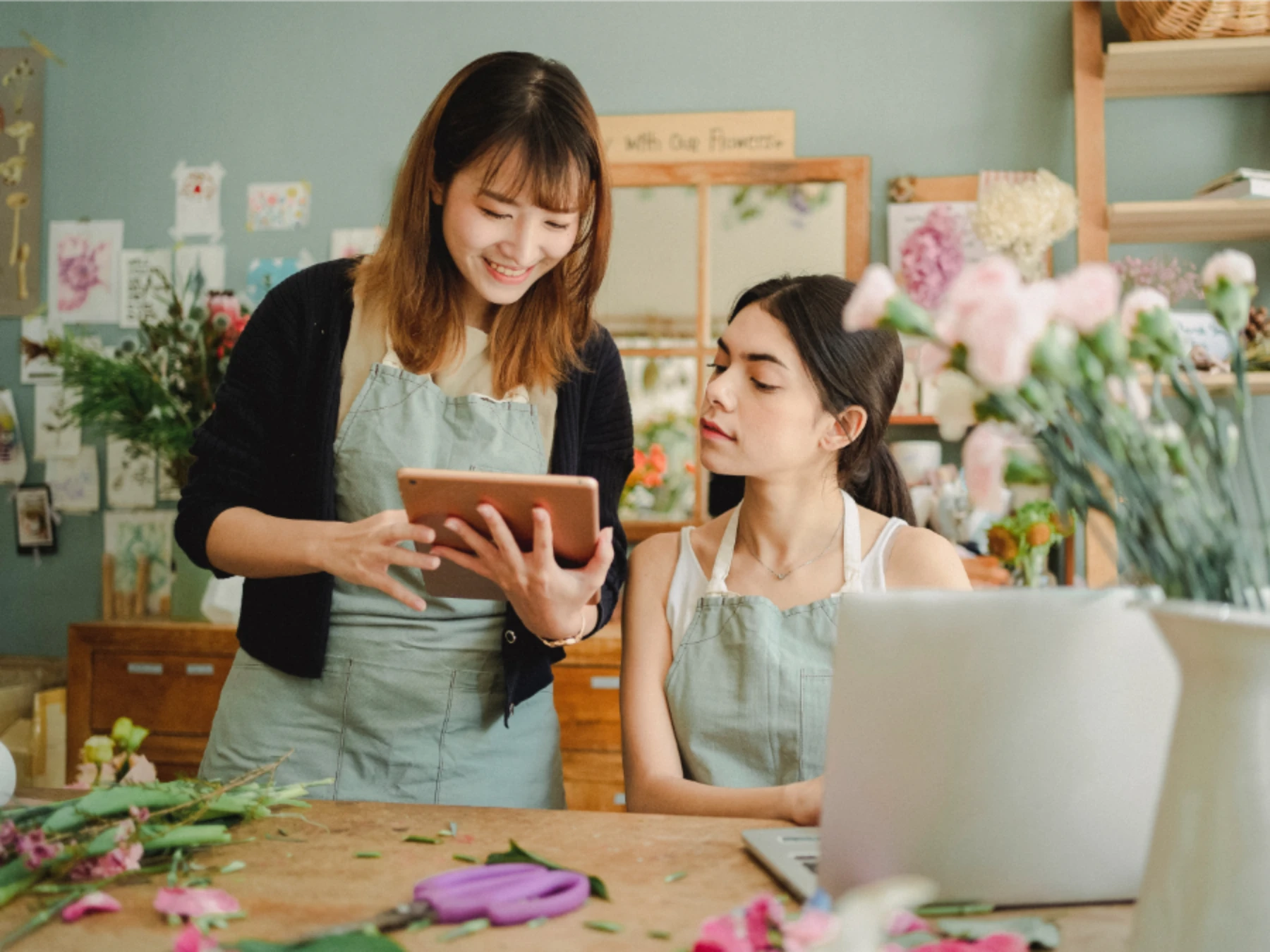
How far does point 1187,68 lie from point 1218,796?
2849 mm

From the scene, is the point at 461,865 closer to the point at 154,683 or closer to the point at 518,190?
the point at 518,190

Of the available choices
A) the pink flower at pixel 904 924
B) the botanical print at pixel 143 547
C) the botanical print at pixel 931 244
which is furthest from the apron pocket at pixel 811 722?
the botanical print at pixel 143 547

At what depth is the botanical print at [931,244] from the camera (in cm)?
306

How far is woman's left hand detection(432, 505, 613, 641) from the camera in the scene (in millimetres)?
1106

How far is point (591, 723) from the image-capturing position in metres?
2.71

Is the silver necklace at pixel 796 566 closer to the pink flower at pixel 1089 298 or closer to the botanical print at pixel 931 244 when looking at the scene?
the pink flower at pixel 1089 298

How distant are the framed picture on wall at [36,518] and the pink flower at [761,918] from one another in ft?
11.4

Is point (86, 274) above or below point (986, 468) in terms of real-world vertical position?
above

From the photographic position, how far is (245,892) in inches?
31.5

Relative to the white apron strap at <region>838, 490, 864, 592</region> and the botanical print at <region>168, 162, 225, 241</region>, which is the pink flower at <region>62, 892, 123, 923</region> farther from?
the botanical print at <region>168, 162, 225, 241</region>

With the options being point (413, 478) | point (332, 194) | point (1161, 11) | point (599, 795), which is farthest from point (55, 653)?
point (1161, 11)

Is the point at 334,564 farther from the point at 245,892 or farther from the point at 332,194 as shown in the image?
the point at 332,194

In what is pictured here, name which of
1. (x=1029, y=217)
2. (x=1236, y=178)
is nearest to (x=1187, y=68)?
(x=1236, y=178)

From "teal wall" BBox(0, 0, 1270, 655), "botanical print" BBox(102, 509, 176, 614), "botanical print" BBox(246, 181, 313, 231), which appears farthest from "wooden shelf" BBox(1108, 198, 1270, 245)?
"botanical print" BBox(102, 509, 176, 614)
